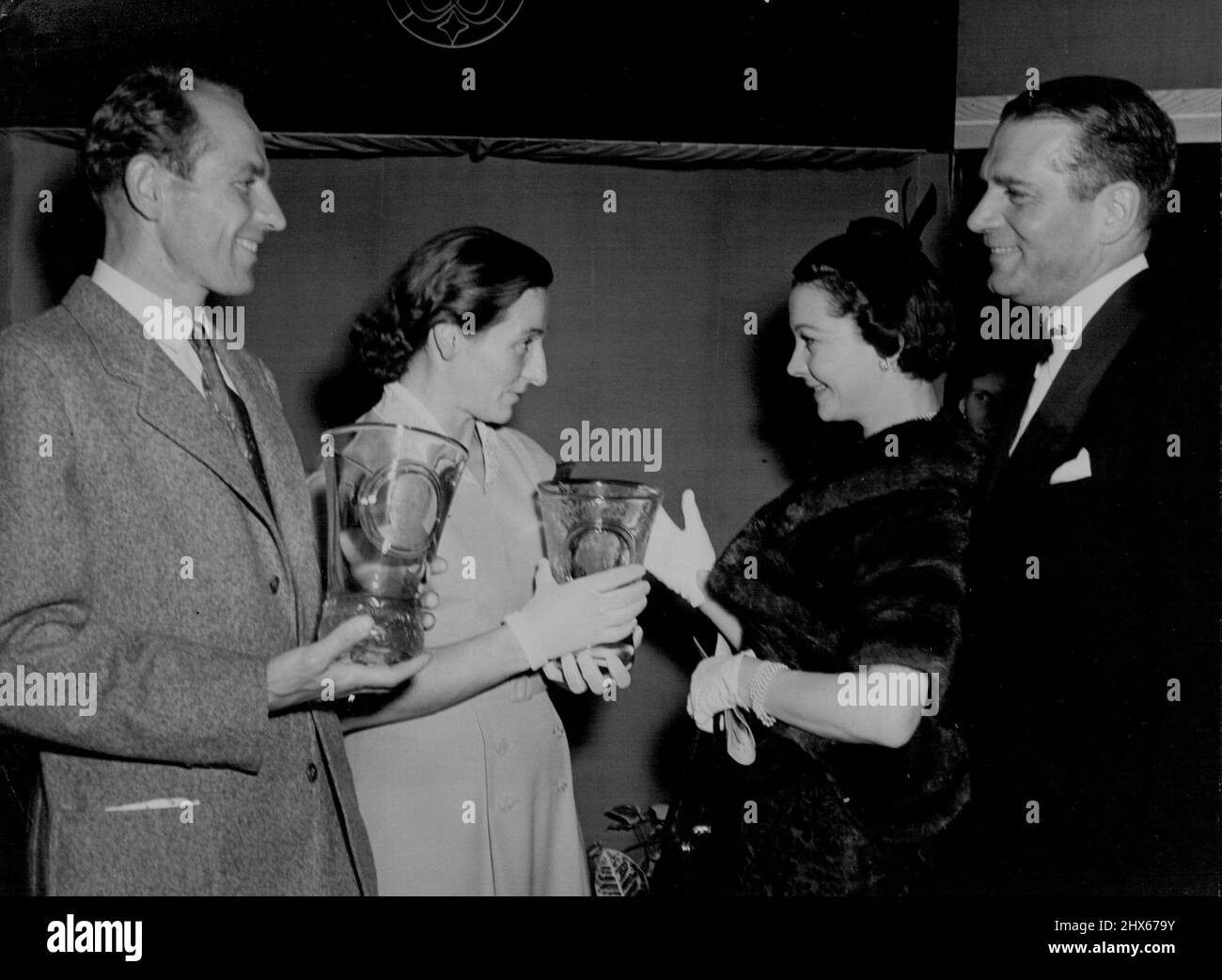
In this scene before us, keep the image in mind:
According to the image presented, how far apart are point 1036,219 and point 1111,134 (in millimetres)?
174

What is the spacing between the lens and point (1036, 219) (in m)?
1.70

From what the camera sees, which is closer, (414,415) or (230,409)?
(230,409)

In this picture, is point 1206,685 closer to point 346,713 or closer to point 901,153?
point 901,153

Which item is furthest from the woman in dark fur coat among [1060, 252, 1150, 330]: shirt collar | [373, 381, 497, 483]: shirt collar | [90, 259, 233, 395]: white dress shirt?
[90, 259, 233, 395]: white dress shirt

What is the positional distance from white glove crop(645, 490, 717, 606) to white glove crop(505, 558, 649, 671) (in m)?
0.19

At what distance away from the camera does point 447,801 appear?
1584 millimetres

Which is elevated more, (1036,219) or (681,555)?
(1036,219)

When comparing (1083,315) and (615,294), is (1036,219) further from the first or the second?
(615,294)

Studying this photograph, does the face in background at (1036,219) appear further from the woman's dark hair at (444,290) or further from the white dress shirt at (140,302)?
the white dress shirt at (140,302)

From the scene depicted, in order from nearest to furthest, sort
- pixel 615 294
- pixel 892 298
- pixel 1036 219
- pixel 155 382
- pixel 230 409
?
pixel 155 382, pixel 230 409, pixel 892 298, pixel 1036 219, pixel 615 294

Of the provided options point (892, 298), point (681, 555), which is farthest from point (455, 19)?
point (681, 555)

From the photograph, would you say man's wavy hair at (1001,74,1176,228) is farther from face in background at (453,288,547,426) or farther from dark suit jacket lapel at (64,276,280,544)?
dark suit jacket lapel at (64,276,280,544)

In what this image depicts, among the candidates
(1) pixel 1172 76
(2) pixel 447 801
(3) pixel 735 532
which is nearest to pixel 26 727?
(2) pixel 447 801

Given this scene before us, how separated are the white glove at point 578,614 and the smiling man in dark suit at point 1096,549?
498 mm
